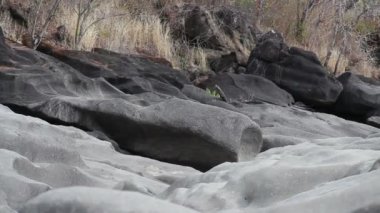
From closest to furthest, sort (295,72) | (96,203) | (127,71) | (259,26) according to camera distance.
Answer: (96,203)
(127,71)
(295,72)
(259,26)

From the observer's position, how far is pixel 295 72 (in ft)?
43.2

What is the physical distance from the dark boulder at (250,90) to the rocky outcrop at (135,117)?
361 centimetres

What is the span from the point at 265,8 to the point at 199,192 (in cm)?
1480

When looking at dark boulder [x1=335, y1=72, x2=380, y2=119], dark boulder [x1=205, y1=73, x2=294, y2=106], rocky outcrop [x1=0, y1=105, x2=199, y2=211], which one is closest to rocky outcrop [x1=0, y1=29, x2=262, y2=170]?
rocky outcrop [x1=0, y1=105, x2=199, y2=211]

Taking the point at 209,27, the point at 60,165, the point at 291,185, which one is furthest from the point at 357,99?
the point at 291,185

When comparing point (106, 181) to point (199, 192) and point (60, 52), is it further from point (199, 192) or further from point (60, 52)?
point (60, 52)

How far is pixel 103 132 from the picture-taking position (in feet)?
19.1

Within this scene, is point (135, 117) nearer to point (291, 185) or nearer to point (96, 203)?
point (291, 185)

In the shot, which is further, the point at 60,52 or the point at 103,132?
the point at 60,52

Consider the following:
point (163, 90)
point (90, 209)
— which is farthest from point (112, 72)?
point (90, 209)

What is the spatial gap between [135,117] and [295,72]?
26.0 feet

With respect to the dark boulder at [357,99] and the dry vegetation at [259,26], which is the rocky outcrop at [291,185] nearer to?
the dry vegetation at [259,26]

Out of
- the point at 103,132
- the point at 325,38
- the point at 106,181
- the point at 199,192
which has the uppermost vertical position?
the point at 199,192

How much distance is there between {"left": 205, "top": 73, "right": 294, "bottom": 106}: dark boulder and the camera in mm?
11173
